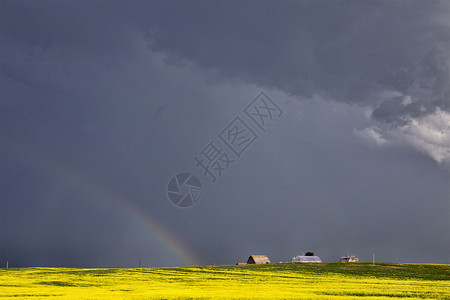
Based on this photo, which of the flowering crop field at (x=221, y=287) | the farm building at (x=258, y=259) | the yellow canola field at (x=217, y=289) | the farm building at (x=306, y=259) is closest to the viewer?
the yellow canola field at (x=217, y=289)

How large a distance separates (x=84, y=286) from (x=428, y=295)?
110 feet

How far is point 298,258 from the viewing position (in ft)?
402

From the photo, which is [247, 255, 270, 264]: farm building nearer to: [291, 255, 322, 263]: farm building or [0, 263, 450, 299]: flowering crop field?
[291, 255, 322, 263]: farm building

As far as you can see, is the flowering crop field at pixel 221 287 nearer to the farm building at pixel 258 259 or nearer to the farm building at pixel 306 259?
the farm building at pixel 306 259

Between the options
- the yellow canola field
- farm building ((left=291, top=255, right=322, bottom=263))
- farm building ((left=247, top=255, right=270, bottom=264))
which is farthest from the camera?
farm building ((left=247, top=255, right=270, bottom=264))

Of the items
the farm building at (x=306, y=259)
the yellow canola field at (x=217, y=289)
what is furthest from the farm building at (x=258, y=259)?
the yellow canola field at (x=217, y=289)

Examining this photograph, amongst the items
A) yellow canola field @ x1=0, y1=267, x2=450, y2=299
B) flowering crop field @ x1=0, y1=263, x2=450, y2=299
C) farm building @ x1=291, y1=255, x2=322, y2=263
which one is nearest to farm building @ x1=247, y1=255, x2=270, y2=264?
farm building @ x1=291, y1=255, x2=322, y2=263

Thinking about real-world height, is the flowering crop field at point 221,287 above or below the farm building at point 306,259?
below

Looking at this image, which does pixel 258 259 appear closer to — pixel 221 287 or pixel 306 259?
pixel 306 259

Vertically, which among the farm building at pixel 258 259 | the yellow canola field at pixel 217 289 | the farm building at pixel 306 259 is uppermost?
the farm building at pixel 258 259

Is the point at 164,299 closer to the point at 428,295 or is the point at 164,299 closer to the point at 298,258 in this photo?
the point at 428,295

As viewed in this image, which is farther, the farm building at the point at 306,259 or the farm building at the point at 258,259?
the farm building at the point at 258,259

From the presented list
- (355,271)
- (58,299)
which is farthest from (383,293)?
(355,271)

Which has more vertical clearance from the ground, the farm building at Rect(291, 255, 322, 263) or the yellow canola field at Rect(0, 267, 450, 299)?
the farm building at Rect(291, 255, 322, 263)
